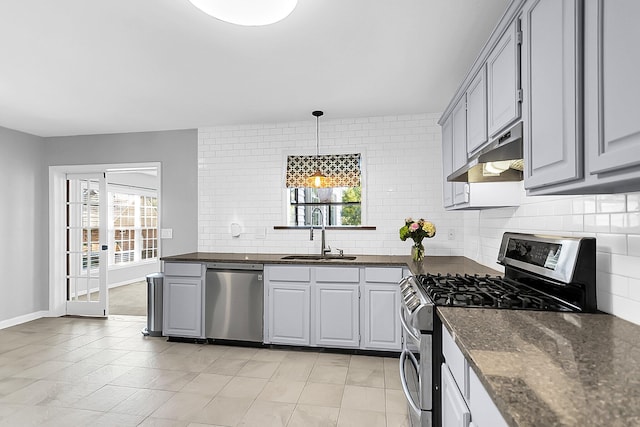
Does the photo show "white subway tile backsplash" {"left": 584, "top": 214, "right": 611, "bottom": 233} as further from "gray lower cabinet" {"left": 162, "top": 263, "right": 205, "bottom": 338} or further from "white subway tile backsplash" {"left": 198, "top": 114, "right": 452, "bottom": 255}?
"gray lower cabinet" {"left": 162, "top": 263, "right": 205, "bottom": 338}

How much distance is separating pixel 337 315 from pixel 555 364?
2677mm

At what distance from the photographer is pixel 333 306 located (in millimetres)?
3559

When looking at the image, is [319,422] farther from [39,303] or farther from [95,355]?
[39,303]

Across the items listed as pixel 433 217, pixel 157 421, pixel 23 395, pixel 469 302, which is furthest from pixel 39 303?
pixel 469 302

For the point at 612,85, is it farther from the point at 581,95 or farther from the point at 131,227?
the point at 131,227

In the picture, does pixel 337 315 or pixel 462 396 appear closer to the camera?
pixel 462 396

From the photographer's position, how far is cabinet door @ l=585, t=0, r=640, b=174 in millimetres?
878

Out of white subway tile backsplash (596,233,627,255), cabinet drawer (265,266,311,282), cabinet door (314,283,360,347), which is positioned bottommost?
cabinet door (314,283,360,347)

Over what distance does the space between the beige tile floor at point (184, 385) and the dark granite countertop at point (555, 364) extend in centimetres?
138

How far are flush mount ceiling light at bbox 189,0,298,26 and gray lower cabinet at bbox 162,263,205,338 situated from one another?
2.68 meters

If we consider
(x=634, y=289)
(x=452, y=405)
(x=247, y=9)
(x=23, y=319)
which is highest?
(x=247, y=9)

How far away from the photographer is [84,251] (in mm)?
5098

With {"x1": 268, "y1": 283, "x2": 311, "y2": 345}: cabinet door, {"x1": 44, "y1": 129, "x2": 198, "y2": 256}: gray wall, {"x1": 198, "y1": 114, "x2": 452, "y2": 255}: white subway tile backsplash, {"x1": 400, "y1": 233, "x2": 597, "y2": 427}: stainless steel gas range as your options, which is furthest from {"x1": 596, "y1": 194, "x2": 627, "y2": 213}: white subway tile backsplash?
{"x1": 44, "y1": 129, "x2": 198, "y2": 256}: gray wall

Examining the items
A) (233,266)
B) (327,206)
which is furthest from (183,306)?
(327,206)
